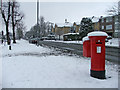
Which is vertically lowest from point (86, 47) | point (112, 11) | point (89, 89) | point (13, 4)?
point (89, 89)

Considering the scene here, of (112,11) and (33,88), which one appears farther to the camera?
(112,11)

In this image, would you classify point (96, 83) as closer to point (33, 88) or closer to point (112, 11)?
point (33, 88)

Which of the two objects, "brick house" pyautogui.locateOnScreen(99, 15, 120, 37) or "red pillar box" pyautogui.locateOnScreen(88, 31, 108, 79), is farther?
"brick house" pyautogui.locateOnScreen(99, 15, 120, 37)

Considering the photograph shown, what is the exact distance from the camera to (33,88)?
4.19m

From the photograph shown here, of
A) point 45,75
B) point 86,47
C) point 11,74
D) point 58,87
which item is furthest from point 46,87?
point 86,47

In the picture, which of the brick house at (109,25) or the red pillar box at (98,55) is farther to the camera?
the brick house at (109,25)

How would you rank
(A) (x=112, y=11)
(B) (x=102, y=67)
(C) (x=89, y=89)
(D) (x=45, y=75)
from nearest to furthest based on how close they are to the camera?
1. (C) (x=89, y=89)
2. (B) (x=102, y=67)
3. (D) (x=45, y=75)
4. (A) (x=112, y=11)

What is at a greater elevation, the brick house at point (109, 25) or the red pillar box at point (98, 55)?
the brick house at point (109, 25)

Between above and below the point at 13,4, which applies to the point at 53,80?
below

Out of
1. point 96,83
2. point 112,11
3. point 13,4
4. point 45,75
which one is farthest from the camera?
point 13,4

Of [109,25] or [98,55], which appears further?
[109,25]

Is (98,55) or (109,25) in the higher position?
(109,25)

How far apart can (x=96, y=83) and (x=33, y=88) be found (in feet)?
6.98

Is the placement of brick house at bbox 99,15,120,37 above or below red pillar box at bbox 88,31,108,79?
above
